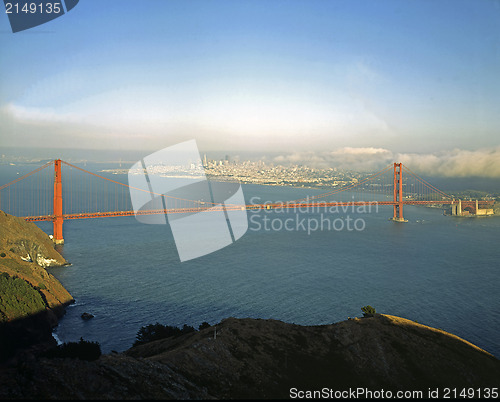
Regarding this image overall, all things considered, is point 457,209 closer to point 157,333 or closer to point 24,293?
point 157,333

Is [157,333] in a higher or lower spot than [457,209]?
higher

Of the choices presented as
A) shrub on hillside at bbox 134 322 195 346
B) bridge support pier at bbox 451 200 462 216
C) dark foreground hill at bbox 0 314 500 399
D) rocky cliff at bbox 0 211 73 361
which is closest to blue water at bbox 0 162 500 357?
rocky cliff at bbox 0 211 73 361

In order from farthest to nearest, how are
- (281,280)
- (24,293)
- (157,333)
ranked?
1. (281,280)
2. (24,293)
3. (157,333)

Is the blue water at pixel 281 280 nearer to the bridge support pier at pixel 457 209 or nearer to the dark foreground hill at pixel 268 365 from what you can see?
the dark foreground hill at pixel 268 365

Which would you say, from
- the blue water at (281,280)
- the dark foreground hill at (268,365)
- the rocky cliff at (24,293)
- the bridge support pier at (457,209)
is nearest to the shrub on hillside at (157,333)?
the dark foreground hill at (268,365)

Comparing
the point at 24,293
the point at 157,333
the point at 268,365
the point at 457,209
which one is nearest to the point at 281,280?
the point at 157,333

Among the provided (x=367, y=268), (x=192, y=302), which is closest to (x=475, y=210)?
(x=367, y=268)
